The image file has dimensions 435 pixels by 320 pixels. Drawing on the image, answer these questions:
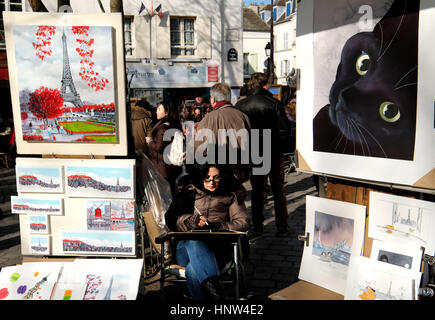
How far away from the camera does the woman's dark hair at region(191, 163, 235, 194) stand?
345cm

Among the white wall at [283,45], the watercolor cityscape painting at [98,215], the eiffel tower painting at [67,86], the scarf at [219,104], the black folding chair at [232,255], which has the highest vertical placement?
the white wall at [283,45]

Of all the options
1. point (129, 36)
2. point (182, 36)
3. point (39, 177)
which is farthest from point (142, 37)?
point (39, 177)

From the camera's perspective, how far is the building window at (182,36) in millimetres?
16016

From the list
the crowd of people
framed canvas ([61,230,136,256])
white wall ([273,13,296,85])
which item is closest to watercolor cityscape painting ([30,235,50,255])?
framed canvas ([61,230,136,256])

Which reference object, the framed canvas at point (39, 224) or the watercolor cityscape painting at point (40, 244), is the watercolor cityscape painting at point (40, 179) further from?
the watercolor cityscape painting at point (40, 244)

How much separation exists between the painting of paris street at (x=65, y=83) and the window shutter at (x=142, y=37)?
12963 mm

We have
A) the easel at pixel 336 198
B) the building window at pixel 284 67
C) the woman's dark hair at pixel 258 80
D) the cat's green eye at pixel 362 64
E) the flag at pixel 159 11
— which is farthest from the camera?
the building window at pixel 284 67

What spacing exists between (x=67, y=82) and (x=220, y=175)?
137 centimetres

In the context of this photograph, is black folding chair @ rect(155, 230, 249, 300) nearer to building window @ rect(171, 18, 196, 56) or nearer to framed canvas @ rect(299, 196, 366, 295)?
framed canvas @ rect(299, 196, 366, 295)

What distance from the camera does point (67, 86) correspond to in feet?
10.1

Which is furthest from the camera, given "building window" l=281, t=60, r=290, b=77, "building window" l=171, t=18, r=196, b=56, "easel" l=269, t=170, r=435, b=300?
"building window" l=281, t=60, r=290, b=77

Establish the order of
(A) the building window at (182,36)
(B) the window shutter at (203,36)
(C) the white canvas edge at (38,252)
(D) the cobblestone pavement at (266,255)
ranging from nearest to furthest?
(C) the white canvas edge at (38,252) < (D) the cobblestone pavement at (266,255) < (B) the window shutter at (203,36) < (A) the building window at (182,36)

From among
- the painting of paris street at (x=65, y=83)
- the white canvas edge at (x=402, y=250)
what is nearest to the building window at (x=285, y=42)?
the painting of paris street at (x=65, y=83)

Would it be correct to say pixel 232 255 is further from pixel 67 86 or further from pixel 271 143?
pixel 271 143
